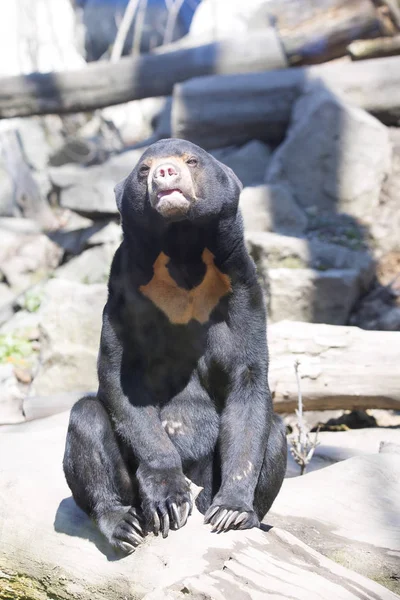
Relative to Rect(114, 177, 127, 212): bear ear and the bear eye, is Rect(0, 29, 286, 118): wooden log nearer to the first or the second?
Rect(114, 177, 127, 212): bear ear

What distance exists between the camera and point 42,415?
6.22 m

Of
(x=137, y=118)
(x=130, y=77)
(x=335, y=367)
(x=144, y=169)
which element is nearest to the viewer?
(x=144, y=169)

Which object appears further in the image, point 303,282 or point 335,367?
point 303,282

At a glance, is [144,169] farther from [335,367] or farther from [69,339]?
[69,339]

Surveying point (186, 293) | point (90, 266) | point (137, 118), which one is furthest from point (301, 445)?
point (137, 118)

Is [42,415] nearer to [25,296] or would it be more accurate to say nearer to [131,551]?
[131,551]

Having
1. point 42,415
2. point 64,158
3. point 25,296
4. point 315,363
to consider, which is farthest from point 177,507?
point 64,158

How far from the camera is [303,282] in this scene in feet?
24.0

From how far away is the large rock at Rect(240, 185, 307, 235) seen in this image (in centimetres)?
891

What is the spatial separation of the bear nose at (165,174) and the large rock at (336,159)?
6.09 metres

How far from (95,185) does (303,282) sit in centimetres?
498

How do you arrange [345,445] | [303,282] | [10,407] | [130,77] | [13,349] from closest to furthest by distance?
[345,445]
[10,407]
[303,282]
[13,349]
[130,77]

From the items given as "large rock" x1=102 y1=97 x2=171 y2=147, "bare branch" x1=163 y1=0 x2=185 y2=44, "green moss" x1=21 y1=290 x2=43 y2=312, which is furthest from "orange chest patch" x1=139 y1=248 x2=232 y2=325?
"bare branch" x1=163 y1=0 x2=185 y2=44

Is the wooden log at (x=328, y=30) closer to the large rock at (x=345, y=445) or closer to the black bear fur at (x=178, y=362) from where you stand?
the large rock at (x=345, y=445)
